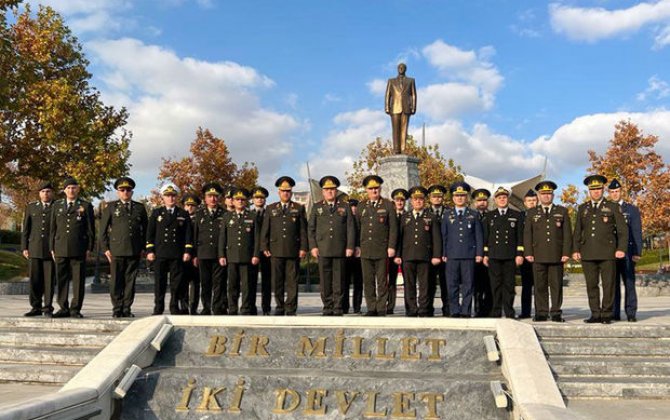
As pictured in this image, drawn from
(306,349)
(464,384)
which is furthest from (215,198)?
(464,384)

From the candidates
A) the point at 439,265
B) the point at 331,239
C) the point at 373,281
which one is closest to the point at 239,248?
the point at 331,239

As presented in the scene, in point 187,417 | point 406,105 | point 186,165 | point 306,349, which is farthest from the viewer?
point 186,165

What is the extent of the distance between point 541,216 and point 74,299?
6602 mm

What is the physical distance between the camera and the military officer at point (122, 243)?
27.2ft

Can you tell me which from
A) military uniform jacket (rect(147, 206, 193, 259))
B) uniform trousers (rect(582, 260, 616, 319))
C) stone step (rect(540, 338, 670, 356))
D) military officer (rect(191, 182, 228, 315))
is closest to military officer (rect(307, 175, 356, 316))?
military officer (rect(191, 182, 228, 315))

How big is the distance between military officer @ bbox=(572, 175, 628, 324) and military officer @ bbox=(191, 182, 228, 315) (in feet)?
16.4

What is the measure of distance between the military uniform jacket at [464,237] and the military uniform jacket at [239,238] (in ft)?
8.98

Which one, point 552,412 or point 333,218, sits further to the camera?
point 333,218

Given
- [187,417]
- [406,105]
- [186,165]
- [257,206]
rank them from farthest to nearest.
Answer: [186,165] → [406,105] → [257,206] → [187,417]

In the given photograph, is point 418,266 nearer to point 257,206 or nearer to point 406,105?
point 257,206

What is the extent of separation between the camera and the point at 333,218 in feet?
27.2

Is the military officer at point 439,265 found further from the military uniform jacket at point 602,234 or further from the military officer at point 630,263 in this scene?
the military officer at point 630,263

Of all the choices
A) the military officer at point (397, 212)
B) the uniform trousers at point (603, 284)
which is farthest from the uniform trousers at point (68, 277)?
the uniform trousers at point (603, 284)

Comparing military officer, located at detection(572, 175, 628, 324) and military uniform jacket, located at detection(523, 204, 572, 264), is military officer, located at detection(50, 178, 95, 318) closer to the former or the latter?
military uniform jacket, located at detection(523, 204, 572, 264)
